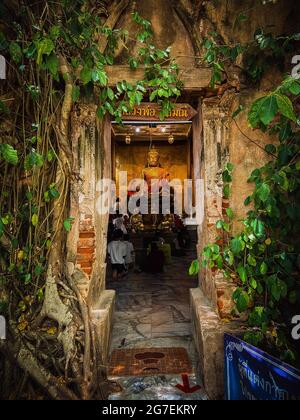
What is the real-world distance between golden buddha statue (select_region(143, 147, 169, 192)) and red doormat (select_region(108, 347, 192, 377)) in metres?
8.44

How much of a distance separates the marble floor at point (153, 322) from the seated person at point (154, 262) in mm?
310

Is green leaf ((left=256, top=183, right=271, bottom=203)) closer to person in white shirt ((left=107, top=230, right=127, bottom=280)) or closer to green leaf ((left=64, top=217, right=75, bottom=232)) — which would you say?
green leaf ((left=64, top=217, right=75, bottom=232))

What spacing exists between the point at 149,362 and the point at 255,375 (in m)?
1.72

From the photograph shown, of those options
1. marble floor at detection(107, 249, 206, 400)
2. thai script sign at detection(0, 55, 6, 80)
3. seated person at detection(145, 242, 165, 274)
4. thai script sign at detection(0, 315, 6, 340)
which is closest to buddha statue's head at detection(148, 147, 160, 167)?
seated person at detection(145, 242, 165, 274)

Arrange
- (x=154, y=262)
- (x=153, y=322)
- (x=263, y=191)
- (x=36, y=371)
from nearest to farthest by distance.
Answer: (x=263, y=191), (x=36, y=371), (x=153, y=322), (x=154, y=262)

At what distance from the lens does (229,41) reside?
367cm

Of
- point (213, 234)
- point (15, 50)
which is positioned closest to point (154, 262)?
point (213, 234)

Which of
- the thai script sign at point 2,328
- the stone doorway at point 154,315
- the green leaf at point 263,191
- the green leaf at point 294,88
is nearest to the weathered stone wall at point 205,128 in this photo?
the stone doorway at point 154,315

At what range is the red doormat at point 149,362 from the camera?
3.61 m

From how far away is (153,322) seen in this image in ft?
16.4

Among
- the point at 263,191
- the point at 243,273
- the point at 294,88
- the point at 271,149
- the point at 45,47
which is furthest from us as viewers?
the point at 271,149

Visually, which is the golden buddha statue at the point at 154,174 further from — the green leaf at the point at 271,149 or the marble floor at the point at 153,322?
the green leaf at the point at 271,149

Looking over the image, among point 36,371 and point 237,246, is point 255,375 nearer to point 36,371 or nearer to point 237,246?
point 237,246
